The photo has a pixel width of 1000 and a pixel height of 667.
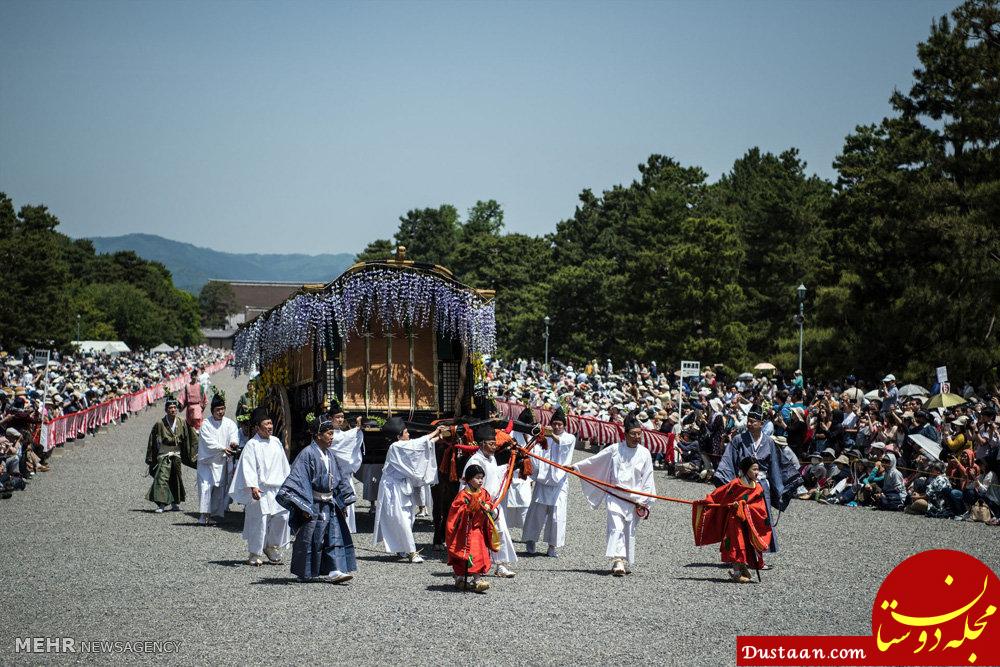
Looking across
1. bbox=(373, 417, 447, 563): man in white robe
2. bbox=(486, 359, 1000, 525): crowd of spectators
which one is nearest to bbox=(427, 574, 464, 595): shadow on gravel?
bbox=(373, 417, 447, 563): man in white robe

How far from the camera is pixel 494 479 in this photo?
12.1 meters

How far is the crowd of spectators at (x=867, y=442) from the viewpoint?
52.7 feet

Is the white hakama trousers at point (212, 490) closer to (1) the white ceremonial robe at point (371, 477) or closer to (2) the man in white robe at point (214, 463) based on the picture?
(2) the man in white robe at point (214, 463)

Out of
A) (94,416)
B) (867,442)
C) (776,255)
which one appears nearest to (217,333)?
(776,255)

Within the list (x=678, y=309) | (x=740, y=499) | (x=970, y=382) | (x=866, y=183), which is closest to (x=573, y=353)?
(x=678, y=309)

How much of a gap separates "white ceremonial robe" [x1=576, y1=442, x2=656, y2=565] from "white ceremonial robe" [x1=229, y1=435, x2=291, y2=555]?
128 inches

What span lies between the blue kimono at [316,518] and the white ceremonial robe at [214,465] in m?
4.65

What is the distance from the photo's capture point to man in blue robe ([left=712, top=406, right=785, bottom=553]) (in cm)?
1213

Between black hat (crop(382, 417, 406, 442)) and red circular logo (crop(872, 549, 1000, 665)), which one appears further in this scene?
black hat (crop(382, 417, 406, 442))

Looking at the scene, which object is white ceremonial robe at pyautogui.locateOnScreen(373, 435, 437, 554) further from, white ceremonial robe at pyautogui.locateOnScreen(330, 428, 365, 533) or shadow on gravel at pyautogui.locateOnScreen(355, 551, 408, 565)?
white ceremonial robe at pyautogui.locateOnScreen(330, 428, 365, 533)

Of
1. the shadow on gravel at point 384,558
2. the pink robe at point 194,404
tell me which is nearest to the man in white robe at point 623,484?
the shadow on gravel at point 384,558

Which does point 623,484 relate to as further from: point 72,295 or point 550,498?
point 72,295

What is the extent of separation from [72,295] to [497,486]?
8692 cm

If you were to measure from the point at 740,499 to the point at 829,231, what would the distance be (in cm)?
3688
